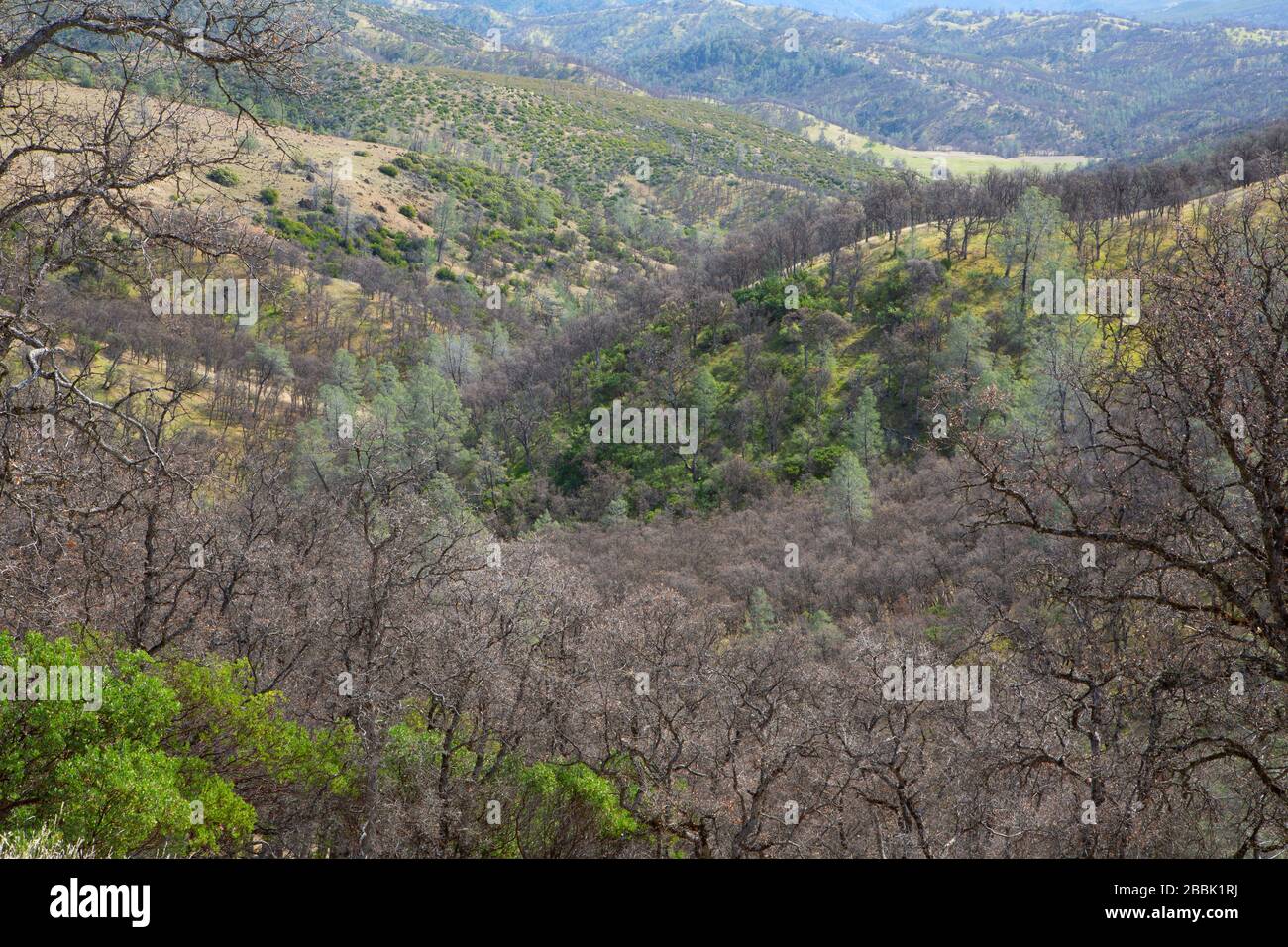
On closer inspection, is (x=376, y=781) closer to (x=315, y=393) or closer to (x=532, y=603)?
(x=532, y=603)

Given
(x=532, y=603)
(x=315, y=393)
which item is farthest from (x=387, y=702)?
(x=315, y=393)

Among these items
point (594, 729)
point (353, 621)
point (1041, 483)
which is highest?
point (1041, 483)

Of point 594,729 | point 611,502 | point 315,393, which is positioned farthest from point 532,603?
point 315,393

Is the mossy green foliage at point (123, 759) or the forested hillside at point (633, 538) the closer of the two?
the forested hillside at point (633, 538)

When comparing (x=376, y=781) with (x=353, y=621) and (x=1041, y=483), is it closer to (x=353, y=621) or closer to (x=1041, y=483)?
(x=353, y=621)

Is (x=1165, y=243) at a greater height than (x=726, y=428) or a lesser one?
greater

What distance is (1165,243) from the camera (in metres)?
60.7

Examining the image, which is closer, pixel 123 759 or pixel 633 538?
pixel 123 759

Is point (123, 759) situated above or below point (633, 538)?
below

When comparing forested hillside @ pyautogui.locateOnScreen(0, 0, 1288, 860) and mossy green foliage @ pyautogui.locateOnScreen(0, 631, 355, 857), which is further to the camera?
mossy green foliage @ pyautogui.locateOnScreen(0, 631, 355, 857)
